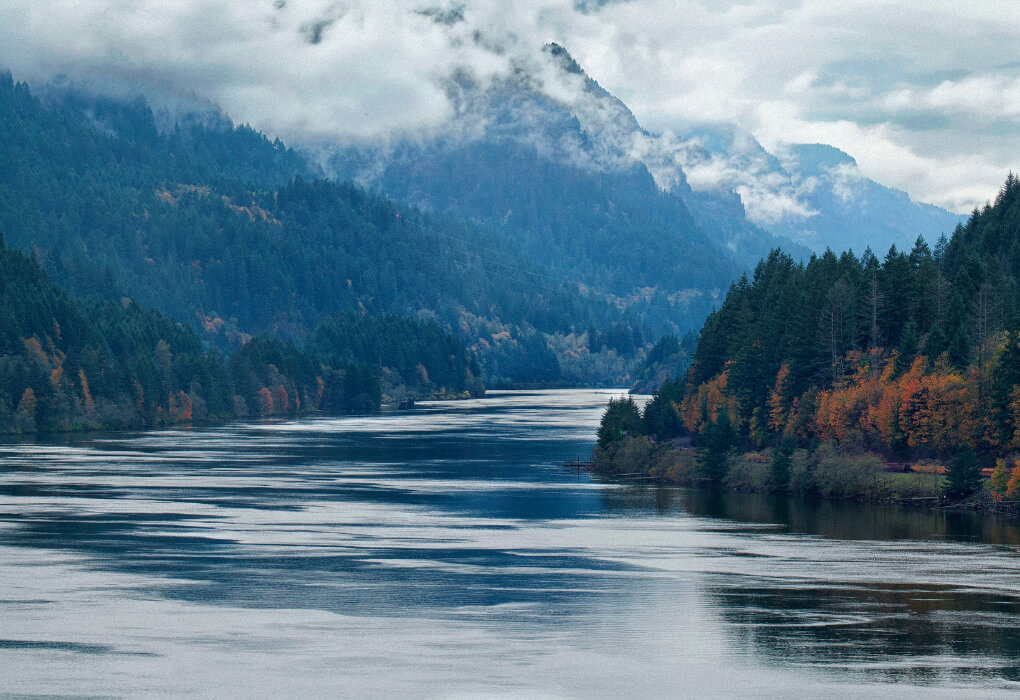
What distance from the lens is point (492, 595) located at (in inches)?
3000

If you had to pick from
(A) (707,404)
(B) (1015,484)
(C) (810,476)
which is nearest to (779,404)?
(A) (707,404)

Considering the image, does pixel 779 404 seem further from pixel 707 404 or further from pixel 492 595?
pixel 492 595

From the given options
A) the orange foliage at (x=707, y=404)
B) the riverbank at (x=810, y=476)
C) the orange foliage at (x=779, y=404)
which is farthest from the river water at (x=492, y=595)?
the orange foliage at (x=707, y=404)

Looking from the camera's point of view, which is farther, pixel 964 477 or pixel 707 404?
pixel 707 404

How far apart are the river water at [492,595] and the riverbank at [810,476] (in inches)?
155

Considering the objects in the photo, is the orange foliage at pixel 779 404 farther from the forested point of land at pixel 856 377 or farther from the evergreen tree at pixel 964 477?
the evergreen tree at pixel 964 477

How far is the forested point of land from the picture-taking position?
12100 cm

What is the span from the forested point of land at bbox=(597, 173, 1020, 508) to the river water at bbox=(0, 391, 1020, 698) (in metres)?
10.9

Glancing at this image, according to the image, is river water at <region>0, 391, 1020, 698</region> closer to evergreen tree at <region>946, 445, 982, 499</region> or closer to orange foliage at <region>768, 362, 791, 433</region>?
evergreen tree at <region>946, 445, 982, 499</region>

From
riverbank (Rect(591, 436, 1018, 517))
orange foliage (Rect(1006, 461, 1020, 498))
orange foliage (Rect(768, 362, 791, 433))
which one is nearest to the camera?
orange foliage (Rect(1006, 461, 1020, 498))

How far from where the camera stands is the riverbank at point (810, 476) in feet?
381

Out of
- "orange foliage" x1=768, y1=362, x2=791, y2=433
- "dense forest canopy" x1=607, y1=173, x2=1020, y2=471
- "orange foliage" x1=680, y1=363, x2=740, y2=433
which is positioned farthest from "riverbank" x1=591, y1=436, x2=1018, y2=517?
"orange foliage" x1=680, y1=363, x2=740, y2=433

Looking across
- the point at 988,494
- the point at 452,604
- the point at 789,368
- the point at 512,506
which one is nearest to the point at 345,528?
the point at 512,506

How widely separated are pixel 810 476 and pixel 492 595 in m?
57.0
